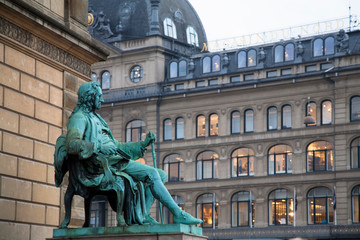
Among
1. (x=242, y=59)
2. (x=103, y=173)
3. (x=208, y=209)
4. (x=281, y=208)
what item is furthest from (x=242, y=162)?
(x=103, y=173)

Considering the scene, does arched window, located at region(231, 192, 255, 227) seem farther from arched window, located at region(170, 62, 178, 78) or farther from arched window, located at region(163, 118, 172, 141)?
arched window, located at region(170, 62, 178, 78)

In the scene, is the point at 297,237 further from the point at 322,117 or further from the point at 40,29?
the point at 40,29

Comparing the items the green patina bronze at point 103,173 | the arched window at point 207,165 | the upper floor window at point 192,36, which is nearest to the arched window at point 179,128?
the arched window at point 207,165

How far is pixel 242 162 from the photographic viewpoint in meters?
55.8

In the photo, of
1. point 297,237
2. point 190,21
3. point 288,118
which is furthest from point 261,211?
point 190,21

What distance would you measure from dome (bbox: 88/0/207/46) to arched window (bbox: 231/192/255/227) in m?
14.4

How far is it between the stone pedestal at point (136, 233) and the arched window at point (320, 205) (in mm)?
43218

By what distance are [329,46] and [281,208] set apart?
11590 mm

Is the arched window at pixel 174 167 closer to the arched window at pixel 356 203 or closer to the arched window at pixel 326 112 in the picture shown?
the arched window at pixel 326 112

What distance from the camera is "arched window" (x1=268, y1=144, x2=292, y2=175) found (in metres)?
54.0

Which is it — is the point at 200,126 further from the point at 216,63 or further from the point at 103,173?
the point at 103,173

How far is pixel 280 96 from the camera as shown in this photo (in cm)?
5509

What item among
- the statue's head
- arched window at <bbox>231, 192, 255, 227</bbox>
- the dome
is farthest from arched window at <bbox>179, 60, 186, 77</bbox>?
the statue's head

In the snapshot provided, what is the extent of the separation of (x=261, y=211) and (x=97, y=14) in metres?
21.7
